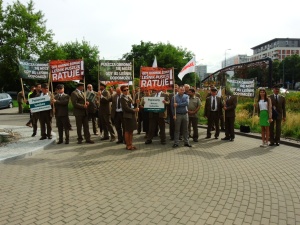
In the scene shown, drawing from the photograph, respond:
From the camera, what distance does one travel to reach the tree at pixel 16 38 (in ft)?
132

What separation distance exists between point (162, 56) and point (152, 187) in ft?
175

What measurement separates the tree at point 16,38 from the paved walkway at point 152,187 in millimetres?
35906

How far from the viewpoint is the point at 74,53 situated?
5294 cm

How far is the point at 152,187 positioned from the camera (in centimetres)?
578

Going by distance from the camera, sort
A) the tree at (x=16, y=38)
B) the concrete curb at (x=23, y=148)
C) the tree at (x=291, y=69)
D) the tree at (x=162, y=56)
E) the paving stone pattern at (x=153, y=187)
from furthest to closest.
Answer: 1. the tree at (x=291, y=69)
2. the tree at (x=162, y=56)
3. the tree at (x=16, y=38)
4. the concrete curb at (x=23, y=148)
5. the paving stone pattern at (x=153, y=187)

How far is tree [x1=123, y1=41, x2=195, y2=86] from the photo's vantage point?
57031mm

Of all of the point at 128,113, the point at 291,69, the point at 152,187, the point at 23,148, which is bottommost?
the point at 152,187

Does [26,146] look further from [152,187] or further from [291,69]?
[291,69]

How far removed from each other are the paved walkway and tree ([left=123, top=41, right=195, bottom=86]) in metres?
47.6

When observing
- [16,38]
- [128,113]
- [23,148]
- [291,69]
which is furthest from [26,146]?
[291,69]

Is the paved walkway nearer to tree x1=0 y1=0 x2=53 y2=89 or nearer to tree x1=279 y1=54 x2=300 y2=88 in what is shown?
tree x1=0 y1=0 x2=53 y2=89

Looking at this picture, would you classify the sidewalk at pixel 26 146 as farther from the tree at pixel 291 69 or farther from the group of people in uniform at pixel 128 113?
the tree at pixel 291 69

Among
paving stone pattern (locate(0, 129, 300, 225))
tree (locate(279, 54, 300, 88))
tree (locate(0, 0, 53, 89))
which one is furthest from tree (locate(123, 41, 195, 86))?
paving stone pattern (locate(0, 129, 300, 225))

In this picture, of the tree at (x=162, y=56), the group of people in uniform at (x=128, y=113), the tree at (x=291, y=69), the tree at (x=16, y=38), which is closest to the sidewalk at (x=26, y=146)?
the group of people in uniform at (x=128, y=113)
